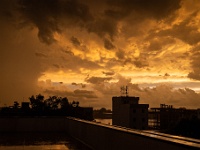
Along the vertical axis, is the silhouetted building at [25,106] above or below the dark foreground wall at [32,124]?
above

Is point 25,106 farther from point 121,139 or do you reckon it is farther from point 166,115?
point 166,115

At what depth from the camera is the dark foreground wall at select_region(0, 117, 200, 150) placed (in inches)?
214

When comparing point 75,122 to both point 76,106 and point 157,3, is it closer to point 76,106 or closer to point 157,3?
point 157,3

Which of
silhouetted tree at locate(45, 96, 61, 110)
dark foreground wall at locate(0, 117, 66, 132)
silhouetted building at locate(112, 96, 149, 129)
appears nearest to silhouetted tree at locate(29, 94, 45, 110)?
silhouetted tree at locate(45, 96, 61, 110)

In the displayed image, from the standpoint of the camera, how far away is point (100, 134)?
9562mm

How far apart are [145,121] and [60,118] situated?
65.9 m

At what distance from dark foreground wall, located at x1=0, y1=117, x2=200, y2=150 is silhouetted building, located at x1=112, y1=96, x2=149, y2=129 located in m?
61.9

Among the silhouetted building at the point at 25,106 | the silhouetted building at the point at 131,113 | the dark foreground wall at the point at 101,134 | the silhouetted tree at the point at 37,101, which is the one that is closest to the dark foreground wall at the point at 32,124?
the dark foreground wall at the point at 101,134

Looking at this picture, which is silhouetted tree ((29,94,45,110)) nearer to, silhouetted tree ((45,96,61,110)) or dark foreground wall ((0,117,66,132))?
silhouetted tree ((45,96,61,110))

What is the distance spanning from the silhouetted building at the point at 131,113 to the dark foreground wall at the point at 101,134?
61.9 m

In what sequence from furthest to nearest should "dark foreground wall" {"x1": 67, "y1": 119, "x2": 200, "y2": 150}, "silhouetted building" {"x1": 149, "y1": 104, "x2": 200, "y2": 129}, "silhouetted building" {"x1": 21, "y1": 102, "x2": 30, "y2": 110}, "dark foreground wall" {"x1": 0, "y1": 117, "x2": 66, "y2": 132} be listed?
1. "silhouetted building" {"x1": 149, "y1": 104, "x2": 200, "y2": 129}
2. "silhouetted building" {"x1": 21, "y1": 102, "x2": 30, "y2": 110}
3. "dark foreground wall" {"x1": 0, "y1": 117, "x2": 66, "y2": 132}
4. "dark foreground wall" {"x1": 67, "y1": 119, "x2": 200, "y2": 150}

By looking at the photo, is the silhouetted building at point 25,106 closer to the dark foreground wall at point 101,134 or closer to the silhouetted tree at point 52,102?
the silhouetted tree at point 52,102

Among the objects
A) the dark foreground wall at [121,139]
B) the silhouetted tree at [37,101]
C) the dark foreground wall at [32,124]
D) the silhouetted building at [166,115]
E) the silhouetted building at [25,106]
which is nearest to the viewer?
the dark foreground wall at [121,139]

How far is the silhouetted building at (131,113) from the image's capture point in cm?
8056
